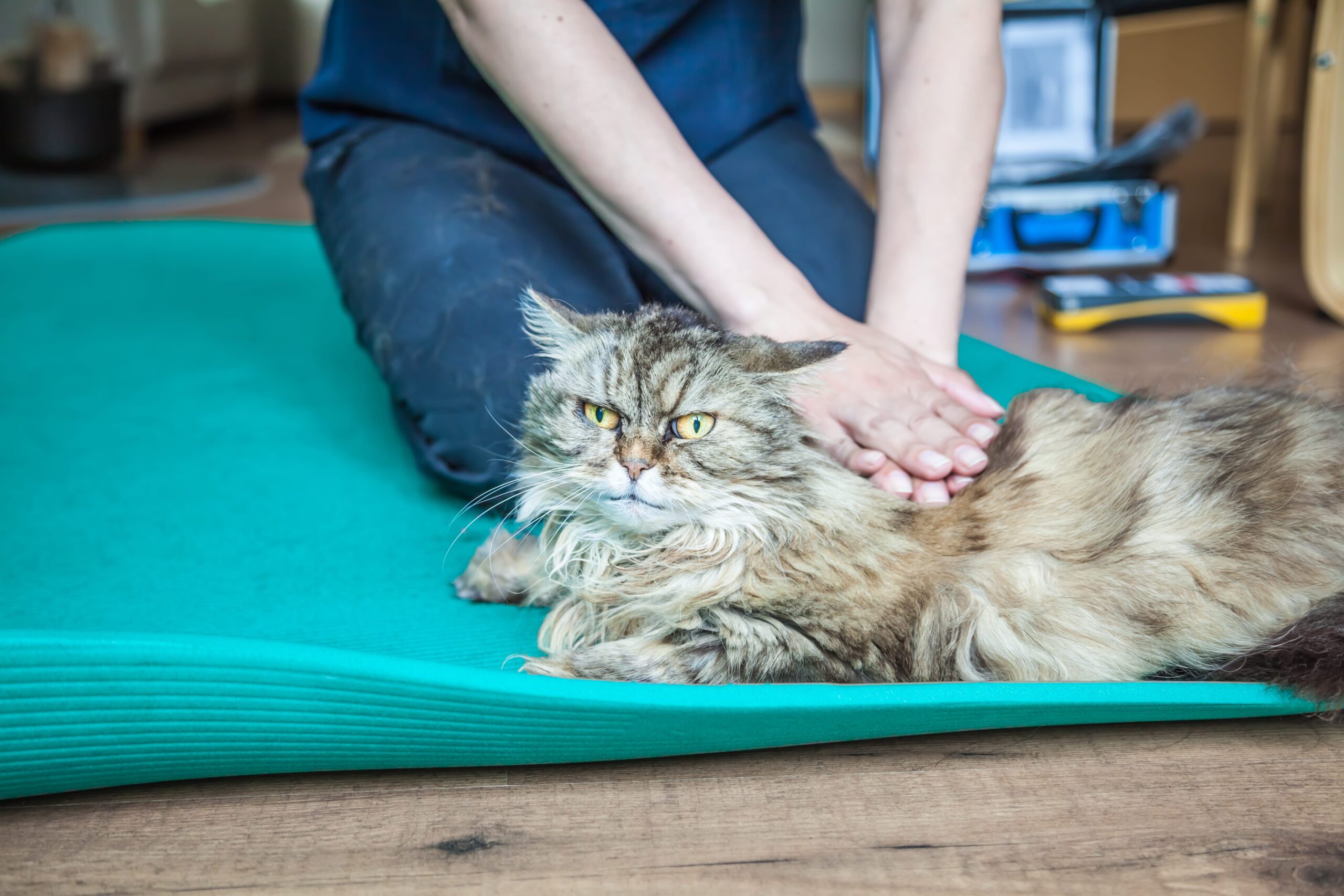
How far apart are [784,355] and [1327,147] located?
2194 mm

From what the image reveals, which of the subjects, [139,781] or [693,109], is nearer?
Answer: [139,781]

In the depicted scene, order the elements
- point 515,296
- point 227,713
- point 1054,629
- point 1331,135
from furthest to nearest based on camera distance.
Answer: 1. point 1331,135
2. point 515,296
3. point 1054,629
4. point 227,713

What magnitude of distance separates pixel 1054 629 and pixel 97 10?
5.99 m

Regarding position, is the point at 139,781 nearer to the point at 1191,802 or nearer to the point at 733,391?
the point at 733,391

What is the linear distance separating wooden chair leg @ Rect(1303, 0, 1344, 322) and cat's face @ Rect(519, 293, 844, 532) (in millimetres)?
2138

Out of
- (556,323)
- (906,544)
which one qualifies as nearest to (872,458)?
(906,544)

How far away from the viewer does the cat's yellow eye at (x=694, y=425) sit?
4.01 feet

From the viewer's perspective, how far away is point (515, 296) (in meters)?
1.80

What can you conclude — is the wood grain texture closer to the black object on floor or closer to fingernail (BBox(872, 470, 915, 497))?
fingernail (BBox(872, 470, 915, 497))

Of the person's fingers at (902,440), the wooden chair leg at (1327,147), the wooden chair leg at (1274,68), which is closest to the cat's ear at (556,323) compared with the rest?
the person's fingers at (902,440)

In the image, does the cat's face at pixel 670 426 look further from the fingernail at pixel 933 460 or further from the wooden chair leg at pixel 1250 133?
the wooden chair leg at pixel 1250 133

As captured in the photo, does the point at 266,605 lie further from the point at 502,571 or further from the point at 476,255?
the point at 476,255

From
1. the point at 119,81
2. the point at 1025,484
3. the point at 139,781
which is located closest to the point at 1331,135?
the point at 1025,484

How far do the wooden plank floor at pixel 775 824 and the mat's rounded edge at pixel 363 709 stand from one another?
1.4 inches
